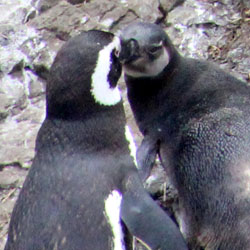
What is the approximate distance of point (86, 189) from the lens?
10.1 feet

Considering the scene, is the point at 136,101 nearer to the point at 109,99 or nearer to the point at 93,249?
the point at 109,99

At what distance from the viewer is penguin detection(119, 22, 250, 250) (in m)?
3.57

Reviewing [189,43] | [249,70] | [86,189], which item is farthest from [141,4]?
[86,189]

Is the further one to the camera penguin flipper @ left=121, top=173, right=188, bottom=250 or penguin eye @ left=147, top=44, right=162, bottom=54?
penguin eye @ left=147, top=44, right=162, bottom=54

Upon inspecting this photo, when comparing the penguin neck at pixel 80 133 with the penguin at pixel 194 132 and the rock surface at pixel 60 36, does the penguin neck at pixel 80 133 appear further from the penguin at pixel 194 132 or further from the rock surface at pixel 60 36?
the rock surface at pixel 60 36

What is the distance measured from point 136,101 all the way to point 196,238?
94cm

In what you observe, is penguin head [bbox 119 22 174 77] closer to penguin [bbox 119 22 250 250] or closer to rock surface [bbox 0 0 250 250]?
penguin [bbox 119 22 250 250]

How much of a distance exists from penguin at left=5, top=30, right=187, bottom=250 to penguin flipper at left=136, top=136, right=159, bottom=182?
801mm

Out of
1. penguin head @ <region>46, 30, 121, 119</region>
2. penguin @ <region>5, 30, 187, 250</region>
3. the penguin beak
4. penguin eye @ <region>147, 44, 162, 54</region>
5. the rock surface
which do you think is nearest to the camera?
penguin @ <region>5, 30, 187, 250</region>

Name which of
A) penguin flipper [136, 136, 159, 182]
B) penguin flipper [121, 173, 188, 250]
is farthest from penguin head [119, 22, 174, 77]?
penguin flipper [121, 173, 188, 250]

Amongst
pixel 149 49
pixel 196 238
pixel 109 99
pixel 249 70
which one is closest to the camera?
pixel 109 99

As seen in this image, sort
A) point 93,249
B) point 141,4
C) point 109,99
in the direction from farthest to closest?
point 141,4 → point 109,99 → point 93,249

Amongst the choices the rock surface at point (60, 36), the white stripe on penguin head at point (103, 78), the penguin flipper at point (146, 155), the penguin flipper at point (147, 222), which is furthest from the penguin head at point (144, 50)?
the penguin flipper at point (147, 222)

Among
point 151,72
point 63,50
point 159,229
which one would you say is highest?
point 63,50
